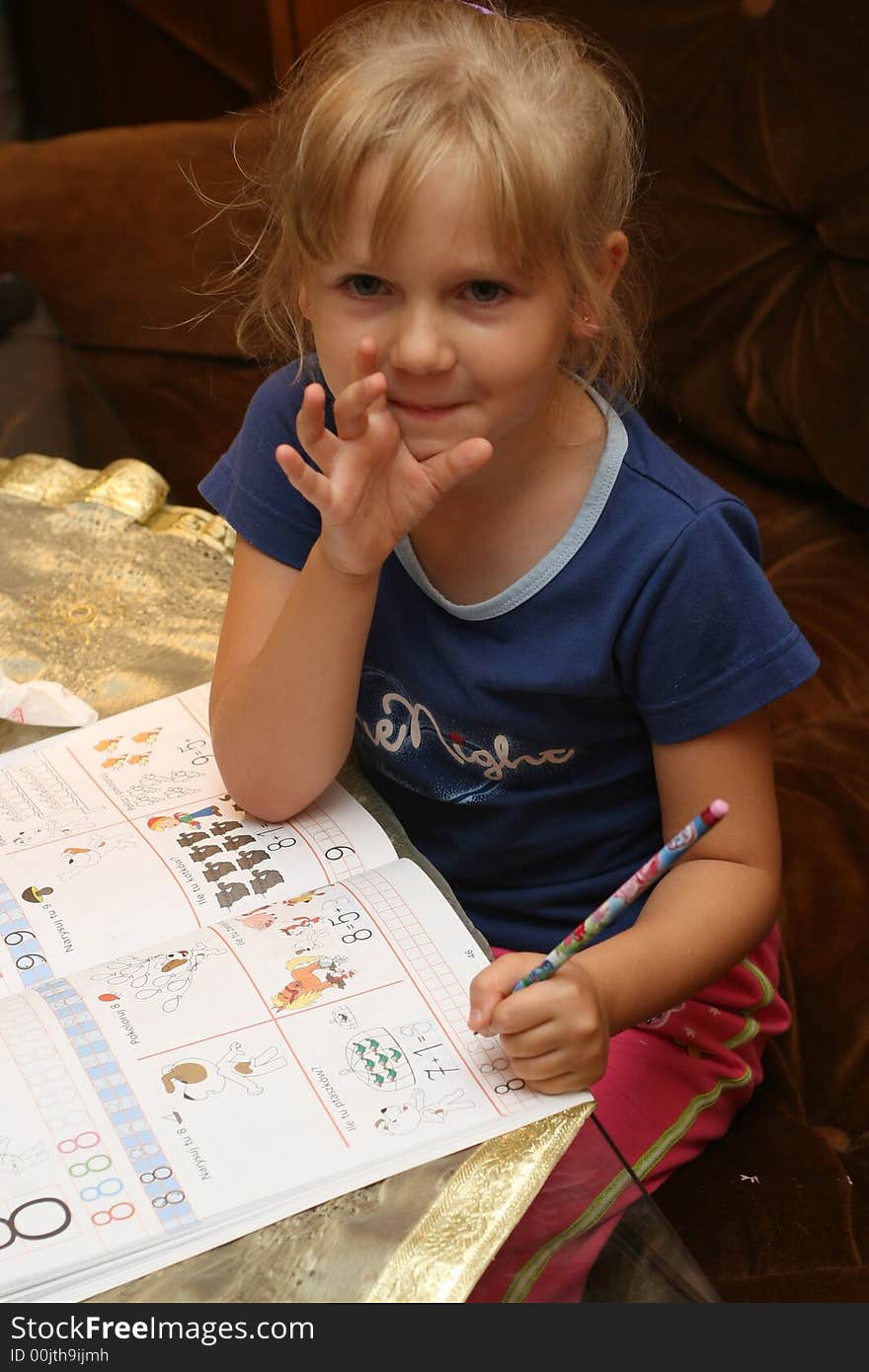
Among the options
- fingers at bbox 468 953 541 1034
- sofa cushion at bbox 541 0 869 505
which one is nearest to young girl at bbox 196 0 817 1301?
fingers at bbox 468 953 541 1034

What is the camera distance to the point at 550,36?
84cm

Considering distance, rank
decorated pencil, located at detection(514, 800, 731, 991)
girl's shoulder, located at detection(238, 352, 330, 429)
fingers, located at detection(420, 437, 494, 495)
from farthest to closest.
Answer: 1. girl's shoulder, located at detection(238, 352, 330, 429)
2. fingers, located at detection(420, 437, 494, 495)
3. decorated pencil, located at detection(514, 800, 731, 991)

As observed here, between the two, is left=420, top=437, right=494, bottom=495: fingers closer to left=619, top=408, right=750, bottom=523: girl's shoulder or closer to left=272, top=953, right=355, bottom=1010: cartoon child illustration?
left=619, top=408, right=750, bottom=523: girl's shoulder

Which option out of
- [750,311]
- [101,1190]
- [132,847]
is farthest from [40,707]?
[750,311]

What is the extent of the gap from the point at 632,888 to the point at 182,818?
0.35 m

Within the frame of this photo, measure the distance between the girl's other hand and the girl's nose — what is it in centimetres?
31

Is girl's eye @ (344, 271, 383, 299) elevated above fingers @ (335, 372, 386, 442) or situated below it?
above

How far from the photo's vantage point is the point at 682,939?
83cm

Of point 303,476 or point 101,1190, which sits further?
point 303,476

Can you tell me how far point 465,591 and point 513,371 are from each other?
0.18 metres

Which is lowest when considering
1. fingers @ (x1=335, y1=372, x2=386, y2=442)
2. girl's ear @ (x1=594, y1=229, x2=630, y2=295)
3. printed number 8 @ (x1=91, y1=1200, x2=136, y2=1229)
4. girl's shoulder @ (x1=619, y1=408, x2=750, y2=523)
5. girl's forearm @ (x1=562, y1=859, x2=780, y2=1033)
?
girl's forearm @ (x1=562, y1=859, x2=780, y2=1033)

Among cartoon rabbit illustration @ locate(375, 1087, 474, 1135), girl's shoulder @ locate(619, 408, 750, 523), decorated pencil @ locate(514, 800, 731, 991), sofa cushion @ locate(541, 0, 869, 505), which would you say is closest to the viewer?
decorated pencil @ locate(514, 800, 731, 991)

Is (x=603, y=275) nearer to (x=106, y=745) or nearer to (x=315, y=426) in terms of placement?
(x=315, y=426)

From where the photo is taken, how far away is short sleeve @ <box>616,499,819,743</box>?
0.85m
